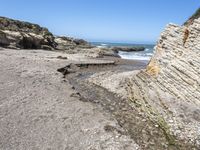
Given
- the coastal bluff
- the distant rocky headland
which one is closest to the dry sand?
the distant rocky headland

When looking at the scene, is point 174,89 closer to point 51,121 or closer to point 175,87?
point 175,87

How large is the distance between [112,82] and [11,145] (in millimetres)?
14527

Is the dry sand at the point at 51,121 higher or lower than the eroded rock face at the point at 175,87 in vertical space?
lower

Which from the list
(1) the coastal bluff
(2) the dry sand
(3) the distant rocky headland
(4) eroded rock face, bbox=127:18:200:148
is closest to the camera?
(2) the dry sand

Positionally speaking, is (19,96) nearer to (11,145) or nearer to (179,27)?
(11,145)

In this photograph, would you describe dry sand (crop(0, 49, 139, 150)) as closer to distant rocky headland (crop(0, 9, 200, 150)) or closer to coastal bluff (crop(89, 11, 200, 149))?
distant rocky headland (crop(0, 9, 200, 150))

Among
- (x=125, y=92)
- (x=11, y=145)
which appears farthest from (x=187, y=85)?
(x=11, y=145)

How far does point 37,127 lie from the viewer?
13.2 m

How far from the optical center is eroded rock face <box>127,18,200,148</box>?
1427 centimetres

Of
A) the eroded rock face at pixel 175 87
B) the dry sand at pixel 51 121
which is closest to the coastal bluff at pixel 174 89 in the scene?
the eroded rock face at pixel 175 87

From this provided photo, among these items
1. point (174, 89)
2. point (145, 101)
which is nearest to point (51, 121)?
point (145, 101)

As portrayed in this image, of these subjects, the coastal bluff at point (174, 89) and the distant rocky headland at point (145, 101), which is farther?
the coastal bluff at point (174, 89)

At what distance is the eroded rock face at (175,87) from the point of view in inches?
562

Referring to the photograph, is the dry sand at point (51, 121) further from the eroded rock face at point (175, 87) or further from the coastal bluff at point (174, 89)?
the eroded rock face at point (175, 87)
